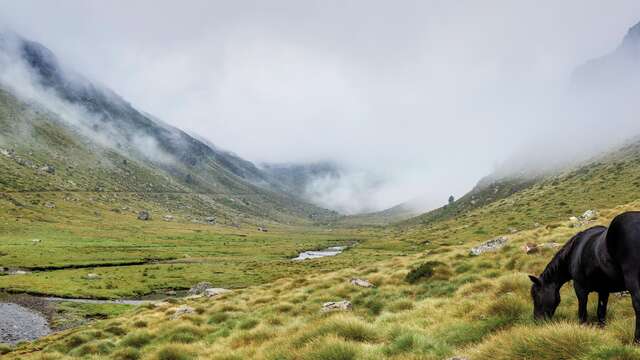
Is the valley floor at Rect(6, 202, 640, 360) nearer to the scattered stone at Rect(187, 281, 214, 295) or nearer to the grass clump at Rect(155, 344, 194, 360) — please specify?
the grass clump at Rect(155, 344, 194, 360)

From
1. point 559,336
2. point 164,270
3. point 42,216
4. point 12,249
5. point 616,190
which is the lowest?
point 559,336

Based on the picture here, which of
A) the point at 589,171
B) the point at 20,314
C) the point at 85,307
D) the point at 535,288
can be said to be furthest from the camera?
the point at 589,171

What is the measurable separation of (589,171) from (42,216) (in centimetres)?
18839

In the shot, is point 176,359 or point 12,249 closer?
point 176,359

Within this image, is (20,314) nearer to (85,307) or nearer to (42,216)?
(85,307)

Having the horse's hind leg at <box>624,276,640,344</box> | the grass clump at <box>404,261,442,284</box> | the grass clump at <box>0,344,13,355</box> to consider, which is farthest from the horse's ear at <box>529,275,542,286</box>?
the grass clump at <box>0,344,13,355</box>

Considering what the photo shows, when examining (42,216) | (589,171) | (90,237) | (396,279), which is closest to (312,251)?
(90,237)

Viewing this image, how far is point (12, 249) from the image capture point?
103250 mm

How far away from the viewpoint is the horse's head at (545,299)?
10.6 metres

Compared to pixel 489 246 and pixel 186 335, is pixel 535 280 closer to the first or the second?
pixel 186 335

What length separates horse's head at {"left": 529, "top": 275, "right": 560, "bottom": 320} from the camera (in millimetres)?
10586

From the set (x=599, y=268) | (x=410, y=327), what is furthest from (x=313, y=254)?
(x=599, y=268)

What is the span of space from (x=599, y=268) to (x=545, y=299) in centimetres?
211

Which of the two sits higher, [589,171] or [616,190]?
[589,171]
